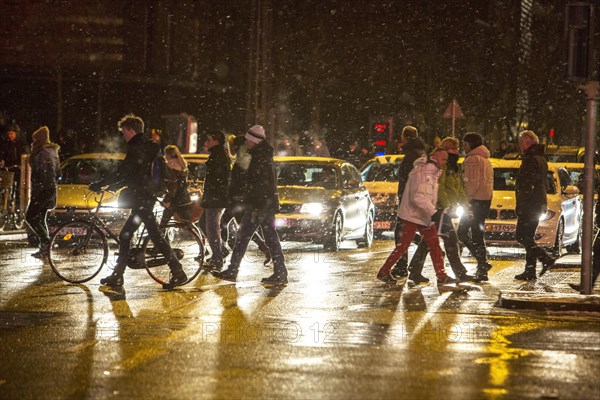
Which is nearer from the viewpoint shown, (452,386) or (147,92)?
(452,386)

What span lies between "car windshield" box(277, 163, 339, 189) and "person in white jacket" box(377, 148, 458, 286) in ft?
21.4

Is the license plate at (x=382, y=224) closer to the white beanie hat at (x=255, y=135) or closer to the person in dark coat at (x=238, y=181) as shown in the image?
the person in dark coat at (x=238, y=181)

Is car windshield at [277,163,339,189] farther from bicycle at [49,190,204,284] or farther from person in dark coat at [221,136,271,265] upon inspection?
bicycle at [49,190,204,284]

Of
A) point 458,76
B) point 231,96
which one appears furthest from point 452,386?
point 458,76

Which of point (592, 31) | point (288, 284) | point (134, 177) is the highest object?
point (592, 31)

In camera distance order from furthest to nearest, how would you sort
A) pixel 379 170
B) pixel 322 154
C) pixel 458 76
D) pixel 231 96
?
pixel 458 76
pixel 231 96
pixel 322 154
pixel 379 170

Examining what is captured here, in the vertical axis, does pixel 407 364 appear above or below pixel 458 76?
below

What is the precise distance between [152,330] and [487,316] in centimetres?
313

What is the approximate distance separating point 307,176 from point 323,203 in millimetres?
1246

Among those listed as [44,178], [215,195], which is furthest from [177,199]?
[44,178]

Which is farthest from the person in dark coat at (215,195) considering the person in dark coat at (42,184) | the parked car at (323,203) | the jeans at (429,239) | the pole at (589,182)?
the pole at (589,182)

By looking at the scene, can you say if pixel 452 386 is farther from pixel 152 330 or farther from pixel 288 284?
pixel 288 284

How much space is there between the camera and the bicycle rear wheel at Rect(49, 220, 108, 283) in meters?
13.6

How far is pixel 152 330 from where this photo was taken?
1027cm
